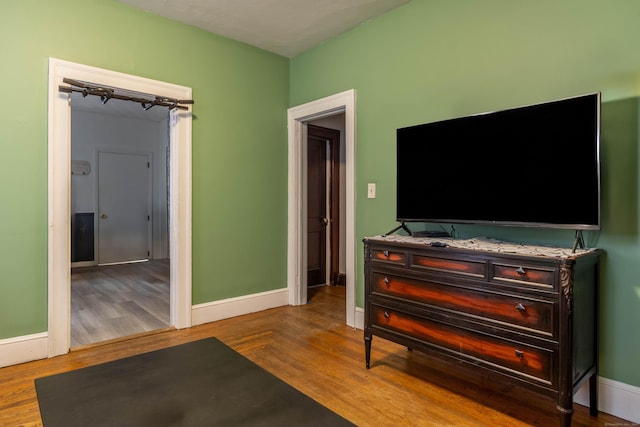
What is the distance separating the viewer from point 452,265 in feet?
7.11

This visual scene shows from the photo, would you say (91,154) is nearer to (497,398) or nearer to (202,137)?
(202,137)

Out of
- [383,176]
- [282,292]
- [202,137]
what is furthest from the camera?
[282,292]

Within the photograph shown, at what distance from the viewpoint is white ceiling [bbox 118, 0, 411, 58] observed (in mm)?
3070

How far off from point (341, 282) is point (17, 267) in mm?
3568

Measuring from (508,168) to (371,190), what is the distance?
1.27 m

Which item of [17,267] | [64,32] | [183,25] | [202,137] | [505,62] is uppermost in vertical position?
[183,25]

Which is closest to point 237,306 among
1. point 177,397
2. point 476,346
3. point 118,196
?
point 177,397

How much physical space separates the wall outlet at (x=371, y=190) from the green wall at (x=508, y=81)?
0.04m

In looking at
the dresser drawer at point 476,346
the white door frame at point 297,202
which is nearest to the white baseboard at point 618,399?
the dresser drawer at point 476,346

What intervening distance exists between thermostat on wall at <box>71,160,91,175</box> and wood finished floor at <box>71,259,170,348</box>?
166cm

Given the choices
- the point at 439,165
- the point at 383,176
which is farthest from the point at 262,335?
the point at 439,165

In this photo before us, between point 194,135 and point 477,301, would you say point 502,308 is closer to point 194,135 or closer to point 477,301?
point 477,301

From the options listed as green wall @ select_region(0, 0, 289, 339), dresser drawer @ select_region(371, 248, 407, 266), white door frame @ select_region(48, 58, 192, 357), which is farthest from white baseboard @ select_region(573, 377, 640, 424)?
white door frame @ select_region(48, 58, 192, 357)

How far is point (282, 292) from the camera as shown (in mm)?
4164
